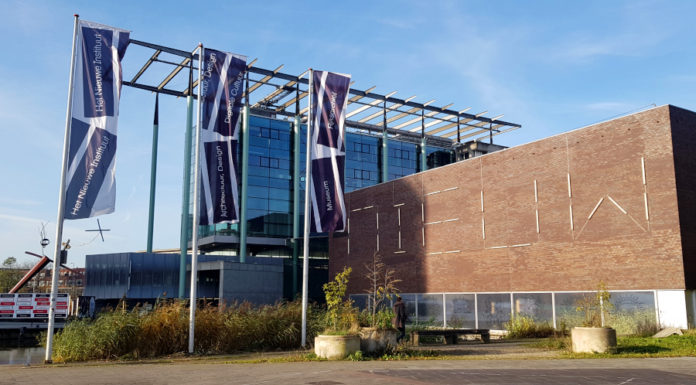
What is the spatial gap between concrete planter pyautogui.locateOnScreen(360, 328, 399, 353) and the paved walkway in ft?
4.48

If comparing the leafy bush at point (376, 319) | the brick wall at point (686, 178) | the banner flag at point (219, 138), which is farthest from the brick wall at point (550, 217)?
the banner flag at point (219, 138)

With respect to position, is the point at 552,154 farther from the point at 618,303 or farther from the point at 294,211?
the point at 294,211

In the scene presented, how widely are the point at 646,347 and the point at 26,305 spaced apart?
4106 cm

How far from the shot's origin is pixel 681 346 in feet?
59.8

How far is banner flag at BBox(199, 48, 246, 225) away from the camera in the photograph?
20.8 m

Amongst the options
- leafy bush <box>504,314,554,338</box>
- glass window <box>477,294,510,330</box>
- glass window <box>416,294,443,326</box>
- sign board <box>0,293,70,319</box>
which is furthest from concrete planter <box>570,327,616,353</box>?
sign board <box>0,293,70,319</box>

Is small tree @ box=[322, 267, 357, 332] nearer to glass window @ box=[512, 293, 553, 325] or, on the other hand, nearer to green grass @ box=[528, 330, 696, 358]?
green grass @ box=[528, 330, 696, 358]

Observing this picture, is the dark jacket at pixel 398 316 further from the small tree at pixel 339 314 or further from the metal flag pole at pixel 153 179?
the metal flag pole at pixel 153 179

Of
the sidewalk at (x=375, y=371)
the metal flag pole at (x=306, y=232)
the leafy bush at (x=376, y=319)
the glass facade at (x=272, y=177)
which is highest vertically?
the glass facade at (x=272, y=177)

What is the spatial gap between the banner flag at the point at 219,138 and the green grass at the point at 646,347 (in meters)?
11.7

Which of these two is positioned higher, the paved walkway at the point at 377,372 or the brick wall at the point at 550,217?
the brick wall at the point at 550,217

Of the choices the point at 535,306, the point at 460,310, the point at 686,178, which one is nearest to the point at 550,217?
the point at 535,306

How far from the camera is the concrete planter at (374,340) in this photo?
17.5 metres

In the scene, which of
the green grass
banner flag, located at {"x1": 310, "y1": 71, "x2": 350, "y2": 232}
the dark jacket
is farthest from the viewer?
banner flag, located at {"x1": 310, "y1": 71, "x2": 350, "y2": 232}
